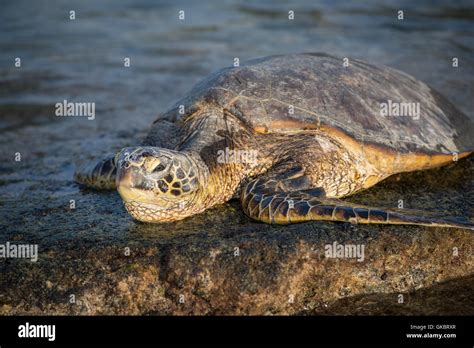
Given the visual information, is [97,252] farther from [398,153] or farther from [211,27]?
[211,27]

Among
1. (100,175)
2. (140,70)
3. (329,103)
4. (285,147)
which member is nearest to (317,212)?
(285,147)

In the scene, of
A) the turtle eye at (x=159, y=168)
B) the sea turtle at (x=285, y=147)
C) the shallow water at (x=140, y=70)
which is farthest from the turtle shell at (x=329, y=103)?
the turtle eye at (x=159, y=168)

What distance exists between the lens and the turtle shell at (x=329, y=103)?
4473 mm

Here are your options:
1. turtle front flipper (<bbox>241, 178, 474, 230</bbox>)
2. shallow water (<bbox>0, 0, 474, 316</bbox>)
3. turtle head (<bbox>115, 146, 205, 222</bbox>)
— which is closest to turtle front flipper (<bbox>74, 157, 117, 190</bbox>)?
shallow water (<bbox>0, 0, 474, 316</bbox>)

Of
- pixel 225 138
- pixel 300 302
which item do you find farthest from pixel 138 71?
pixel 300 302

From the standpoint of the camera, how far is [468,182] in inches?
187

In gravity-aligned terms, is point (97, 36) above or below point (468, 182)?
above

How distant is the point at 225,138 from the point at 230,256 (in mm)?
1267

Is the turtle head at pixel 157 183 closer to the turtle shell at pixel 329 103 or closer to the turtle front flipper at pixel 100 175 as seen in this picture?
the turtle shell at pixel 329 103

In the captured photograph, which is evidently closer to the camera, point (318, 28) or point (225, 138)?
point (225, 138)

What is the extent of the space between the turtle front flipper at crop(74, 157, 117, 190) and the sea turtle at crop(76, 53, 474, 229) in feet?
0.04

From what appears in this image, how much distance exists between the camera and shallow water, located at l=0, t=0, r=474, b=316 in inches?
166

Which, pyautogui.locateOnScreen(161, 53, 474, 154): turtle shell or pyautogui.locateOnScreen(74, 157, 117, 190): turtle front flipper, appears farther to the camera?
pyautogui.locateOnScreen(74, 157, 117, 190): turtle front flipper

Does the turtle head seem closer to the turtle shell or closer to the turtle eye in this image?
the turtle eye
